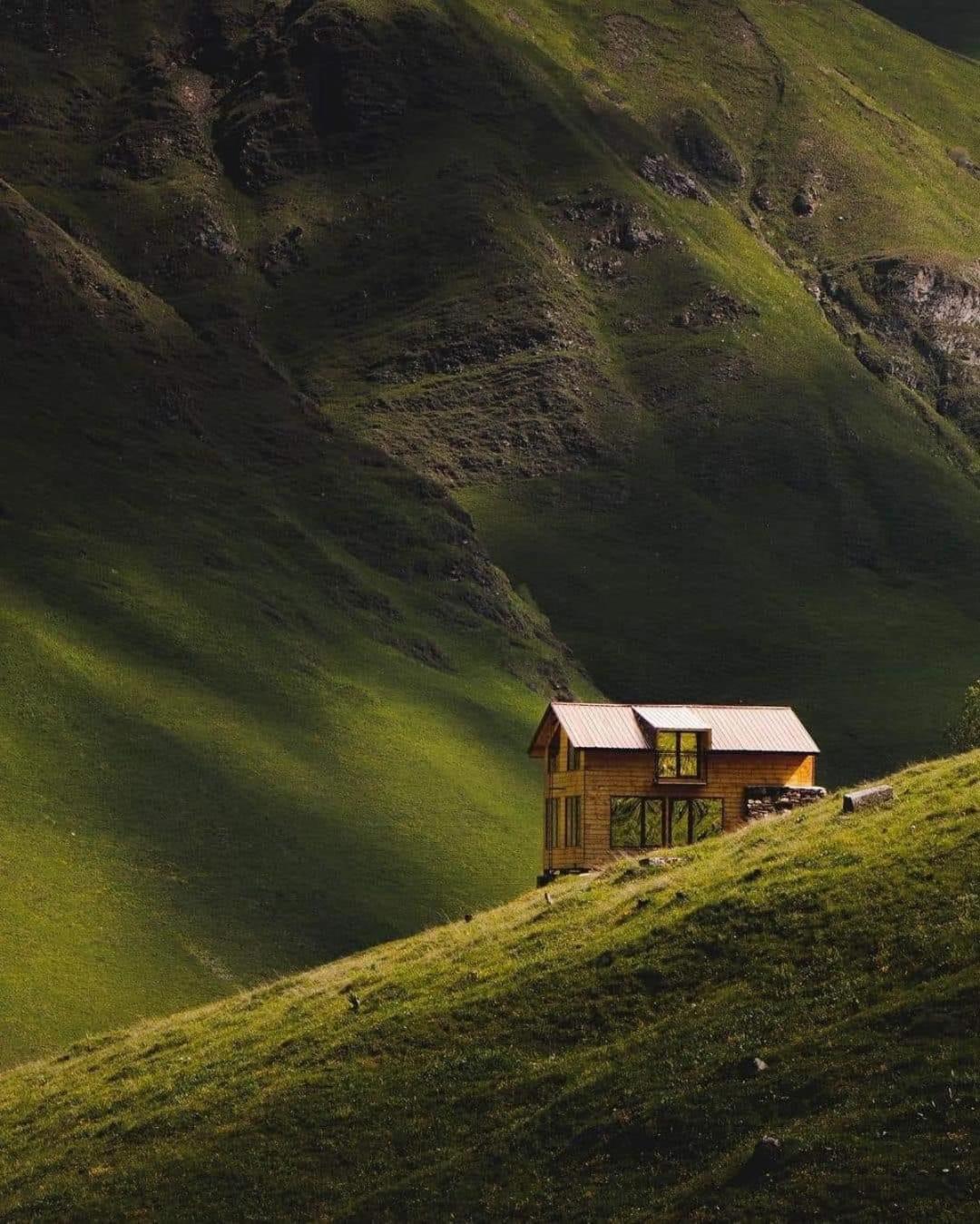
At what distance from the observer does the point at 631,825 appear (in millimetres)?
87188

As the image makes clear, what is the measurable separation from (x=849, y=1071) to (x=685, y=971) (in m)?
9.34

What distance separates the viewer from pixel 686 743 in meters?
87.8

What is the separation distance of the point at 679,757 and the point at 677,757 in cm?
10

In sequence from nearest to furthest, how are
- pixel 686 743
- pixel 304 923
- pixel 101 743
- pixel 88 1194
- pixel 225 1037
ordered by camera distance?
pixel 88 1194, pixel 225 1037, pixel 686 743, pixel 304 923, pixel 101 743

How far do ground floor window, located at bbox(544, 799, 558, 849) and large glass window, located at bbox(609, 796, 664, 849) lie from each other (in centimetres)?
565

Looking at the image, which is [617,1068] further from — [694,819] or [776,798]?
[694,819]

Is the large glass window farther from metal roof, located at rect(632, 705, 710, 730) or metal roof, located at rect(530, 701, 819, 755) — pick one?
metal roof, located at rect(632, 705, 710, 730)

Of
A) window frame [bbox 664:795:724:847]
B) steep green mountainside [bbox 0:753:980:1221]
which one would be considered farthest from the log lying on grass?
window frame [bbox 664:795:724:847]

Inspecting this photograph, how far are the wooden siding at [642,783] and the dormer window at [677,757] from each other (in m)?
0.38

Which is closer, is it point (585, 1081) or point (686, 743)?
point (585, 1081)

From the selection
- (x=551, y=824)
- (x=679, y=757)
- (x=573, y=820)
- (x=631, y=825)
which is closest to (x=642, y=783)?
(x=631, y=825)

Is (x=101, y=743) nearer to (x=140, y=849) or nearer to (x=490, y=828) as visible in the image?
(x=140, y=849)

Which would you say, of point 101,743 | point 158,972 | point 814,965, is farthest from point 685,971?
point 101,743

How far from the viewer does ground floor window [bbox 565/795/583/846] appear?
87312 millimetres
